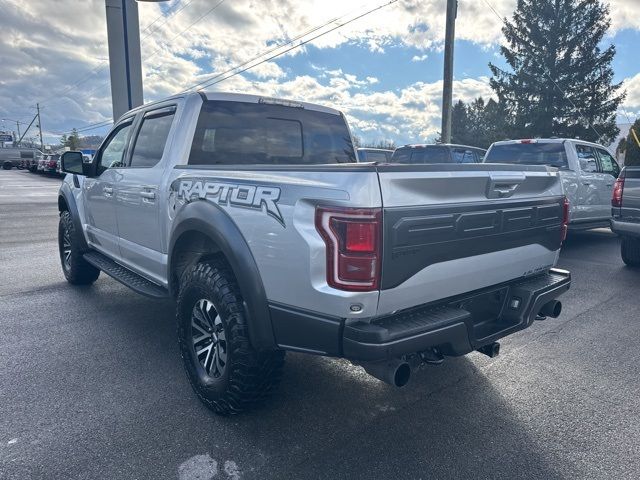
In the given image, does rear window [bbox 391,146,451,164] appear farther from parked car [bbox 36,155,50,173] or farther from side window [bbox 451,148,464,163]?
parked car [bbox 36,155,50,173]

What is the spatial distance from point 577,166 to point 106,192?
24.8 ft

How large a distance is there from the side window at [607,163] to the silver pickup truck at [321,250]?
6.89 meters

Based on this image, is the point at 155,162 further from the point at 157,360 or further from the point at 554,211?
the point at 554,211

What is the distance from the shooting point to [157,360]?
3760mm

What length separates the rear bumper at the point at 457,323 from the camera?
2225mm

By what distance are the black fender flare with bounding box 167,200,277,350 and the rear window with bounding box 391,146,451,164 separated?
356 inches

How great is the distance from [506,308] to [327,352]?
1.31 meters

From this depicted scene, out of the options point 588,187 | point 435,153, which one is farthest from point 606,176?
point 435,153

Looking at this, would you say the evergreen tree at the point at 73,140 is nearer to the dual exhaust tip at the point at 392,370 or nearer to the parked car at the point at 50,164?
the parked car at the point at 50,164

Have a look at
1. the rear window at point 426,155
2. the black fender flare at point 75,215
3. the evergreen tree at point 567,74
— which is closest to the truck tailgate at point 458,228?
the black fender flare at point 75,215

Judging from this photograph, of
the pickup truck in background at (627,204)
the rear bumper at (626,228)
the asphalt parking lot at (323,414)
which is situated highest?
the pickup truck in background at (627,204)

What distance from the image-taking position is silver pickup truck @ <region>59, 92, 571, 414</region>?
223 centimetres

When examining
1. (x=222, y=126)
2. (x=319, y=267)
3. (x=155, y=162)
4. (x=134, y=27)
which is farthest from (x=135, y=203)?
(x=134, y=27)

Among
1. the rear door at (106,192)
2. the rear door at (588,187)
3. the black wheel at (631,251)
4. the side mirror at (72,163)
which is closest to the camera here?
the rear door at (106,192)
